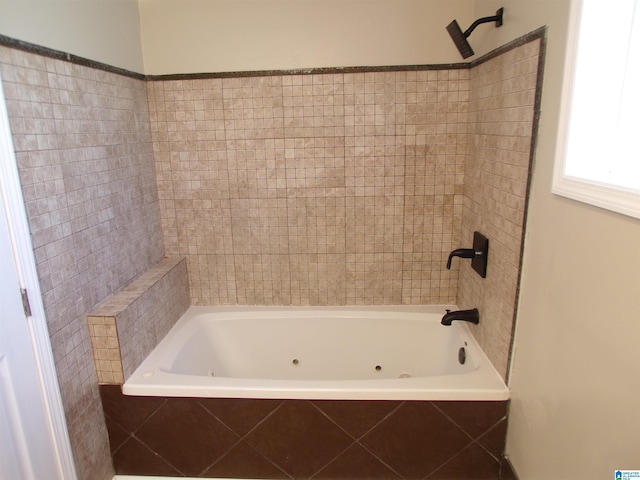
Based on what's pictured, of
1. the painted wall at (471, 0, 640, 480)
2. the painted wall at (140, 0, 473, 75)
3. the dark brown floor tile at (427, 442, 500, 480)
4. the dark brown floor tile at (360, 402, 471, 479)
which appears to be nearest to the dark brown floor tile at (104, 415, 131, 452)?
the dark brown floor tile at (360, 402, 471, 479)

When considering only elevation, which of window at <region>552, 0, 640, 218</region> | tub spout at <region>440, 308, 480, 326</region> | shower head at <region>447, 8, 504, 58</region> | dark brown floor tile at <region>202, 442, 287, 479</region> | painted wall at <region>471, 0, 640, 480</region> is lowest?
dark brown floor tile at <region>202, 442, 287, 479</region>

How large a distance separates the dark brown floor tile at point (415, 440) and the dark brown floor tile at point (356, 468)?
1.3 inches

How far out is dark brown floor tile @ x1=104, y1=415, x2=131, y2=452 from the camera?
73.3 inches

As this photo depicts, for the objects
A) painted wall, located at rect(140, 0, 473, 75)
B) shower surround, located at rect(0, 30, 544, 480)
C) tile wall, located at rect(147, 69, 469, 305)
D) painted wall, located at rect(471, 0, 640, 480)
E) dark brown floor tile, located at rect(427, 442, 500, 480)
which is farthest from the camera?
tile wall, located at rect(147, 69, 469, 305)

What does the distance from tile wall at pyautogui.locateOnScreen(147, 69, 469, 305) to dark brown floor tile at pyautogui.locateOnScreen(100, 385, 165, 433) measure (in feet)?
2.73

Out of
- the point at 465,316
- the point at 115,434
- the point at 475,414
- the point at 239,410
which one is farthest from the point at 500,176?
the point at 115,434

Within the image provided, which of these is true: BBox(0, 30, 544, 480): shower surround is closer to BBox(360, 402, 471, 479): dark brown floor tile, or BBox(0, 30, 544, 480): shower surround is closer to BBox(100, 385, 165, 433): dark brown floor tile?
BBox(100, 385, 165, 433): dark brown floor tile

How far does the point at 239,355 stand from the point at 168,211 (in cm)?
94

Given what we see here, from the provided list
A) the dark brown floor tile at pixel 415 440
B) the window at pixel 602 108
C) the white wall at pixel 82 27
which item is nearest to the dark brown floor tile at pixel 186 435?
the dark brown floor tile at pixel 415 440

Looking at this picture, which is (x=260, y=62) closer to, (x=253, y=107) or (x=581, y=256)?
(x=253, y=107)

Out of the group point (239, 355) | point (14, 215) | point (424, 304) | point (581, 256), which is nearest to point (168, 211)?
point (239, 355)

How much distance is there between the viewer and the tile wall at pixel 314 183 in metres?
2.25

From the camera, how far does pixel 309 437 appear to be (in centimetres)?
180

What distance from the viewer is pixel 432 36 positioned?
216cm
